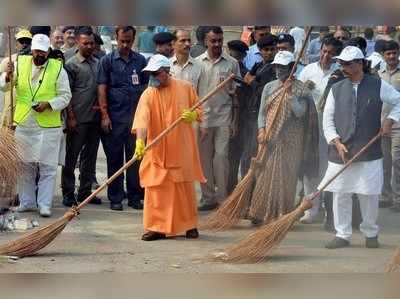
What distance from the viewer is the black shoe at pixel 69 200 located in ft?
29.2

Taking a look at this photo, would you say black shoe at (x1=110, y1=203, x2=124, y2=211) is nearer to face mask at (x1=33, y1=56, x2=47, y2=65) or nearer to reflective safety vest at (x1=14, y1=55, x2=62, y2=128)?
reflective safety vest at (x1=14, y1=55, x2=62, y2=128)

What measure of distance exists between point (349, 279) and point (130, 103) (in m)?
3.63

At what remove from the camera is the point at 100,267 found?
22.1 feet

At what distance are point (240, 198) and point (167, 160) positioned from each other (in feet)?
2.44

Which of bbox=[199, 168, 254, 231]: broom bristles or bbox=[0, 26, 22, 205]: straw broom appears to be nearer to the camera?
bbox=[0, 26, 22, 205]: straw broom

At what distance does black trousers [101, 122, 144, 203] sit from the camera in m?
8.84

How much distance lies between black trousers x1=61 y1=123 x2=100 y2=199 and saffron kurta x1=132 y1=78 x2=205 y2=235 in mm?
1422

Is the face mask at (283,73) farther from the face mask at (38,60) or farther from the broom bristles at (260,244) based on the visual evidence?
the face mask at (38,60)

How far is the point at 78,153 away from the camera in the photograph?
8961 mm

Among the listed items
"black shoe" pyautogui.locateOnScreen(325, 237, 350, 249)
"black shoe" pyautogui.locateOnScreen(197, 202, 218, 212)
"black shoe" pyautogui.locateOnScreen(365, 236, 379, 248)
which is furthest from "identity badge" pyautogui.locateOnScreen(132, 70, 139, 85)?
"black shoe" pyautogui.locateOnScreen(365, 236, 379, 248)

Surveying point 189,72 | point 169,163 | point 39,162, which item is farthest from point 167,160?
point 189,72

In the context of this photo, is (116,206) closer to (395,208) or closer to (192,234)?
(192,234)
